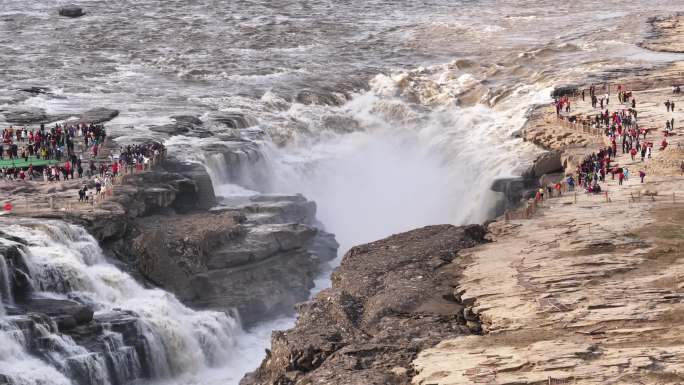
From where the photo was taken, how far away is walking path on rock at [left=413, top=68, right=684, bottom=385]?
33.1 metres

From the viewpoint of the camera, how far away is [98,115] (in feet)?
252

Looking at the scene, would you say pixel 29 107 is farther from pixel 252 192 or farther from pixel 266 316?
pixel 266 316

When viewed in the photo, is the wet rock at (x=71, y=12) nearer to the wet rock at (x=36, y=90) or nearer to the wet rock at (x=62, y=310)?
the wet rock at (x=36, y=90)

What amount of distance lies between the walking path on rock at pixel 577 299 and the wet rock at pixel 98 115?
32.8 m

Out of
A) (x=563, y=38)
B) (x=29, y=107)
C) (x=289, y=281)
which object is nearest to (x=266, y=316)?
(x=289, y=281)

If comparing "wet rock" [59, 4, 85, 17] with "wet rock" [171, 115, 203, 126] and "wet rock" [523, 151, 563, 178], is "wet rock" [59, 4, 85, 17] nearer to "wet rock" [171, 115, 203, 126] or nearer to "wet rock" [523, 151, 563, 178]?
"wet rock" [171, 115, 203, 126]

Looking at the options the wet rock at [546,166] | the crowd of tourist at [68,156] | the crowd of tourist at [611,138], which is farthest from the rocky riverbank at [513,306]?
the crowd of tourist at [68,156]

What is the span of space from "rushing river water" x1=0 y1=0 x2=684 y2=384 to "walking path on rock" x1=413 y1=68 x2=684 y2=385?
11.9 m

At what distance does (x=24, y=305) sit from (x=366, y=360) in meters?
14.6

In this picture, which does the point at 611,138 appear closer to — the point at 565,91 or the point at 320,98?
the point at 565,91

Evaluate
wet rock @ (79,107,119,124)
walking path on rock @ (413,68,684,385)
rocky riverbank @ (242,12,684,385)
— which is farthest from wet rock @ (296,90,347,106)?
walking path on rock @ (413,68,684,385)

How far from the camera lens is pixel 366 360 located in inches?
1467

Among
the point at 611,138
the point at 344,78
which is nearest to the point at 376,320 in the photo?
the point at 611,138

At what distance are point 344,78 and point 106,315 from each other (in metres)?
48.2
